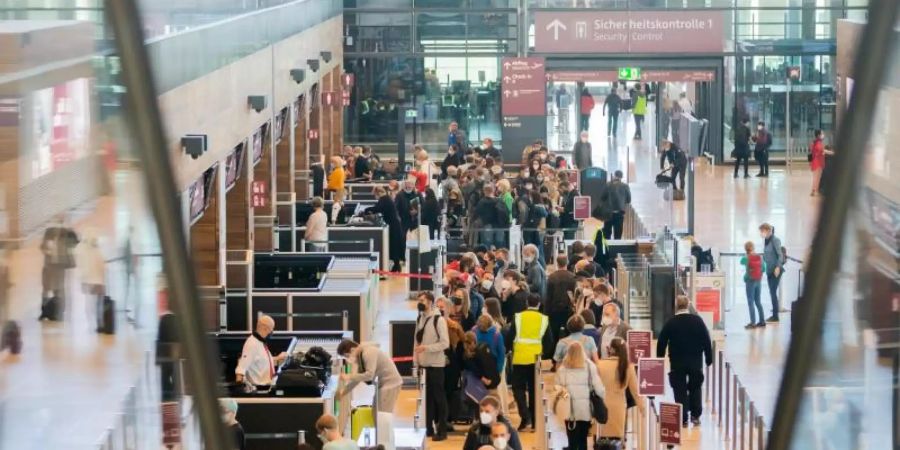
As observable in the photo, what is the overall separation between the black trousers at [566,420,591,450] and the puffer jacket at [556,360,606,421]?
0.20m

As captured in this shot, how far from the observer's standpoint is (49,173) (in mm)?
2566

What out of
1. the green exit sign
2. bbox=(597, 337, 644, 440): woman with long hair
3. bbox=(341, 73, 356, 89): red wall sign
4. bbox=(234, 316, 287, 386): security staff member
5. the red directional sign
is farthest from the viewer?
bbox=(341, 73, 356, 89): red wall sign

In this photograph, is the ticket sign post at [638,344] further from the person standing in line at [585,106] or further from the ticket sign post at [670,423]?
the person standing in line at [585,106]

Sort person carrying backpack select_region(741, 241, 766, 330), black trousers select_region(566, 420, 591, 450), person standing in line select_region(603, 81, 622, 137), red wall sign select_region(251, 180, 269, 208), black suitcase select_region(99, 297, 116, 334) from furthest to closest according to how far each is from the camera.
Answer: person standing in line select_region(603, 81, 622, 137) → red wall sign select_region(251, 180, 269, 208) → person carrying backpack select_region(741, 241, 766, 330) → black trousers select_region(566, 420, 591, 450) → black suitcase select_region(99, 297, 116, 334)

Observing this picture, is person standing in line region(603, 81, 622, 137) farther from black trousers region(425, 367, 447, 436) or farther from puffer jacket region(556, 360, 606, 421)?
puffer jacket region(556, 360, 606, 421)

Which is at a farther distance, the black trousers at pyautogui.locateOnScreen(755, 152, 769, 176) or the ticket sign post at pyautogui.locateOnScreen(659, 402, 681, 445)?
the black trousers at pyautogui.locateOnScreen(755, 152, 769, 176)

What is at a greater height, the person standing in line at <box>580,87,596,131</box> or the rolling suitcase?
the person standing in line at <box>580,87,596,131</box>

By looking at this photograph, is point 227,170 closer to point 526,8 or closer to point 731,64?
point 526,8

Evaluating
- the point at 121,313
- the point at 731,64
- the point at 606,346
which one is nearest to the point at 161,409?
the point at 121,313

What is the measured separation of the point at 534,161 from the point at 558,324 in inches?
387

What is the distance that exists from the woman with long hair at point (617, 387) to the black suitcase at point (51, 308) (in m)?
9.61

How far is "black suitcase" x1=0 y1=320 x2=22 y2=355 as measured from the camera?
8.77 ft

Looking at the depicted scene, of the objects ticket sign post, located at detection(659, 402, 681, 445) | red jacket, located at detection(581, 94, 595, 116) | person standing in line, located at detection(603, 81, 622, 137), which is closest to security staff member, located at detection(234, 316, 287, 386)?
ticket sign post, located at detection(659, 402, 681, 445)

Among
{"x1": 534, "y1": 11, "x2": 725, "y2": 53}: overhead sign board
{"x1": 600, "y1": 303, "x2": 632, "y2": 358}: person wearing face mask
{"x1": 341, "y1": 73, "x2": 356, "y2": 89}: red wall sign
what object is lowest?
{"x1": 600, "y1": 303, "x2": 632, "y2": 358}: person wearing face mask
